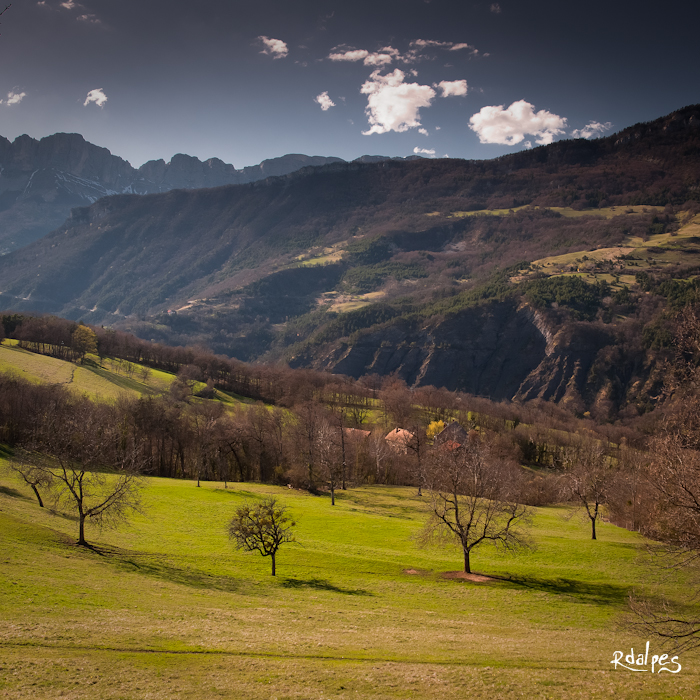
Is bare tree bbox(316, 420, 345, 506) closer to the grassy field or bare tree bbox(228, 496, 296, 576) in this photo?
the grassy field

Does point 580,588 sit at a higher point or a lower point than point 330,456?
lower

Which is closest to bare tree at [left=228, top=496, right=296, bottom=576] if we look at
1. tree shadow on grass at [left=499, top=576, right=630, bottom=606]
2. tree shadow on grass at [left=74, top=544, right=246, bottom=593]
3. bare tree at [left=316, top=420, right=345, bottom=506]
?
tree shadow on grass at [left=74, top=544, right=246, bottom=593]

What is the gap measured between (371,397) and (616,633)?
148376mm

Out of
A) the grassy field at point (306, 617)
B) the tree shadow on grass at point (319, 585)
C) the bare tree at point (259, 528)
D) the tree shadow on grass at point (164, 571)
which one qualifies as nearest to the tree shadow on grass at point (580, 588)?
the grassy field at point (306, 617)

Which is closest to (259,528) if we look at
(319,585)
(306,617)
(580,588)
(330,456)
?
(319,585)

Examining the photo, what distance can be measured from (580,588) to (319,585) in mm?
18477

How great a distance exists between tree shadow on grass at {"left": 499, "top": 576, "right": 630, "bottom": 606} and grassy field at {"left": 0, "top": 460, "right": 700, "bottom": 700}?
0.17 metres

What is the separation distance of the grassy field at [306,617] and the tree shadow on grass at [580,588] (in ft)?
0.55

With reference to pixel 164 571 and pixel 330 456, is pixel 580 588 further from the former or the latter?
pixel 330 456

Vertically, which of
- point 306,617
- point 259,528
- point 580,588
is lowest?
point 580,588

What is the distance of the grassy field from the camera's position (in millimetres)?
15797

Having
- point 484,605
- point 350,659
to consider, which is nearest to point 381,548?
point 484,605

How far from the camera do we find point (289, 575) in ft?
116

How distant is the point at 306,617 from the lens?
82.4 feet
